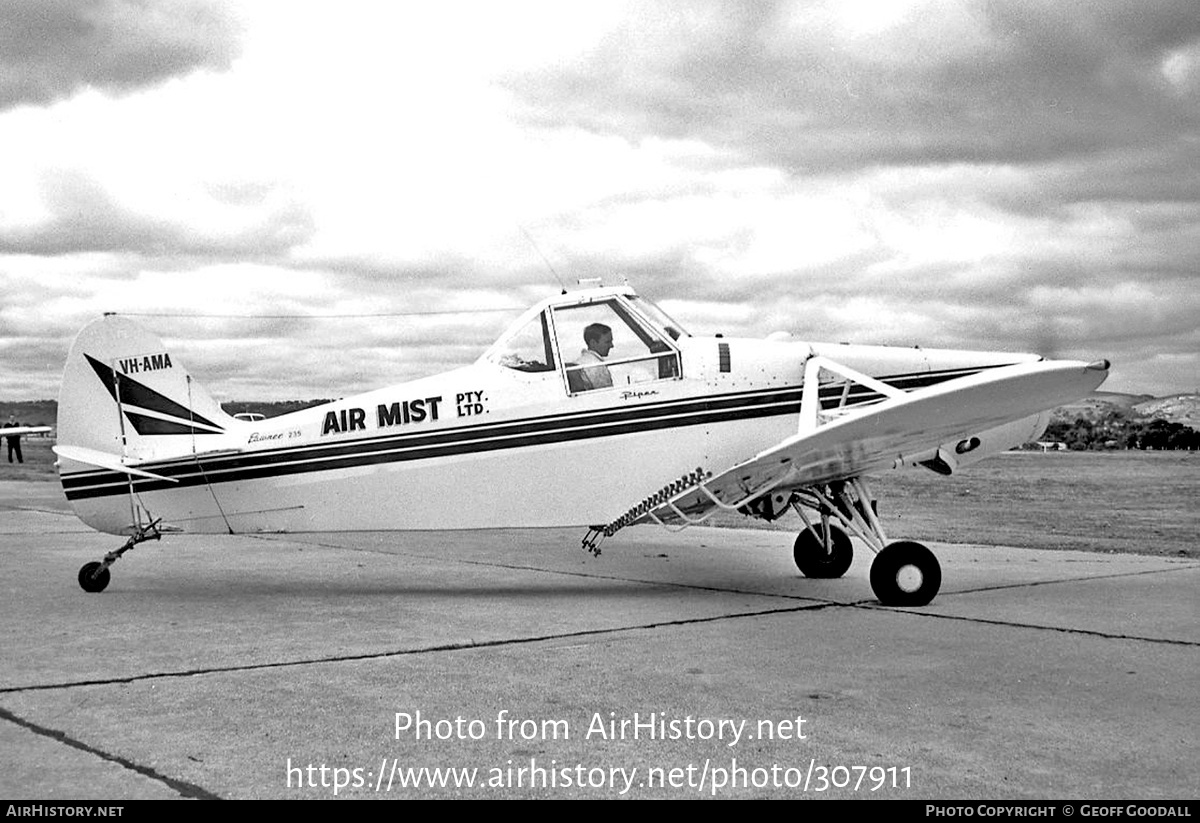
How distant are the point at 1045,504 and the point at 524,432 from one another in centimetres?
1494

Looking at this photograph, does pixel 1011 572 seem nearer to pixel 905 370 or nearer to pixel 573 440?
pixel 905 370

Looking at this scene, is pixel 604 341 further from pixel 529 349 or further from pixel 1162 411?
pixel 1162 411

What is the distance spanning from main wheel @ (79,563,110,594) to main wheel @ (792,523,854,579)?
21.0 ft

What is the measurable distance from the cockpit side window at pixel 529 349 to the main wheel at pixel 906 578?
10.6 ft

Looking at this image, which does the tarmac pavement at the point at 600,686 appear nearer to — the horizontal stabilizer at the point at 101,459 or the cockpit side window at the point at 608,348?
the horizontal stabilizer at the point at 101,459

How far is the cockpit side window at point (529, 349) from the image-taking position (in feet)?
32.8

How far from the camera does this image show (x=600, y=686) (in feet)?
20.1

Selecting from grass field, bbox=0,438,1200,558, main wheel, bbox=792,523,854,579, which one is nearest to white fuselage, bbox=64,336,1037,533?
main wheel, bbox=792,523,854,579

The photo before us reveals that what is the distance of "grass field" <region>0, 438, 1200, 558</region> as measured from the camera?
15.5m

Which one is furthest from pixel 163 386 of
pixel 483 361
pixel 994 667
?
pixel 994 667

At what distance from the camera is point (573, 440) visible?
9875 mm

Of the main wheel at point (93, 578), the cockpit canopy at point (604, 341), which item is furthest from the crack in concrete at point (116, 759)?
the cockpit canopy at point (604, 341)

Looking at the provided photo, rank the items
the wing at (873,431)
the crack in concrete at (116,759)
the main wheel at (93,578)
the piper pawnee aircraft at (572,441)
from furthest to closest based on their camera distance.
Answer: the main wheel at (93,578), the piper pawnee aircraft at (572,441), the wing at (873,431), the crack in concrete at (116,759)

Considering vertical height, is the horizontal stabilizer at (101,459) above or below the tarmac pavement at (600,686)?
above
